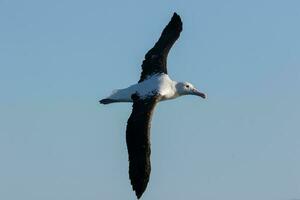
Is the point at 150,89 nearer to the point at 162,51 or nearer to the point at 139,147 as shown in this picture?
the point at 162,51

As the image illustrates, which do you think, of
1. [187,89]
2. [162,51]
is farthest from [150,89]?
[162,51]

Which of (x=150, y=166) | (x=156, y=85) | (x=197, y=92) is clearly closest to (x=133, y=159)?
(x=150, y=166)

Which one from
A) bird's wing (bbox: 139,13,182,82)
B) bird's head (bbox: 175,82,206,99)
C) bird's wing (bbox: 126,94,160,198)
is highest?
bird's wing (bbox: 139,13,182,82)

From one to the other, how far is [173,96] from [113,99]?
185 cm

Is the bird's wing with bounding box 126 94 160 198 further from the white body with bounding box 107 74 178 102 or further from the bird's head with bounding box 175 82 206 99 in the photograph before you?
the bird's head with bounding box 175 82 206 99

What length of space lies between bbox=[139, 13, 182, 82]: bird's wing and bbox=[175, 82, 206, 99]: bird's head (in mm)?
705

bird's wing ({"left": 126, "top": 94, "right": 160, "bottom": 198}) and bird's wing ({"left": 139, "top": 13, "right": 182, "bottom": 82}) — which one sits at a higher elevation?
bird's wing ({"left": 139, "top": 13, "right": 182, "bottom": 82})

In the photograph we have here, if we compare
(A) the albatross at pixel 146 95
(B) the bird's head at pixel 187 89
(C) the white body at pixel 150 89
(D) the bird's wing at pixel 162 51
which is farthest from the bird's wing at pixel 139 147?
(D) the bird's wing at pixel 162 51

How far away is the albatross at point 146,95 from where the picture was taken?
27.3 metres

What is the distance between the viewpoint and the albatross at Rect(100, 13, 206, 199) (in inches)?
1077

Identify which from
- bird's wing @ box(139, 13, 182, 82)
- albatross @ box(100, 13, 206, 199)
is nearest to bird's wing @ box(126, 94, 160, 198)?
albatross @ box(100, 13, 206, 199)

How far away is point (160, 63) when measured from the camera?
108 feet

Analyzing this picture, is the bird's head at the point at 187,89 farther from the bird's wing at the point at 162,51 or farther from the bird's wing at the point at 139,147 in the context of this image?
the bird's wing at the point at 139,147

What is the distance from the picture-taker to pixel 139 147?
27625 mm
